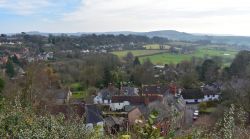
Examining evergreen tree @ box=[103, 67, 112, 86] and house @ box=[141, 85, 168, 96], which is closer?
house @ box=[141, 85, 168, 96]

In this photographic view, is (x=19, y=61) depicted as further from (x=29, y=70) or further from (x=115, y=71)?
(x=29, y=70)

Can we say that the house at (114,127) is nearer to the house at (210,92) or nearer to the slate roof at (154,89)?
the slate roof at (154,89)

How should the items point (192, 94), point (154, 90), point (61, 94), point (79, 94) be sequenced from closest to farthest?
point (61, 94), point (154, 90), point (192, 94), point (79, 94)

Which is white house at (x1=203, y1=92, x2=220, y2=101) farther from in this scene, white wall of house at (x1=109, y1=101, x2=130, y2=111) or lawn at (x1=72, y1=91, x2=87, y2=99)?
lawn at (x1=72, y1=91, x2=87, y2=99)

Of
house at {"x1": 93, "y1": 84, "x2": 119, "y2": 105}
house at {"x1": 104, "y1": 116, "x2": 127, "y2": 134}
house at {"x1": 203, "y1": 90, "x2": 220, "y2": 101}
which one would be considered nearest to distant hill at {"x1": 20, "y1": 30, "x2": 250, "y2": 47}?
house at {"x1": 203, "y1": 90, "x2": 220, "y2": 101}

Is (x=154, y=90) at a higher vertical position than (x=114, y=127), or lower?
lower

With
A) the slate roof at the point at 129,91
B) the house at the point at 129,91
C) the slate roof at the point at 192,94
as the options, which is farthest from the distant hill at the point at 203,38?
the slate roof at the point at 129,91

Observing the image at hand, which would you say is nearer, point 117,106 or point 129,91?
point 117,106

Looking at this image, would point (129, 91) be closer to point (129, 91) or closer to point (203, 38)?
point (129, 91)

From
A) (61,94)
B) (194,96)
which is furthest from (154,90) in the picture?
(61,94)
